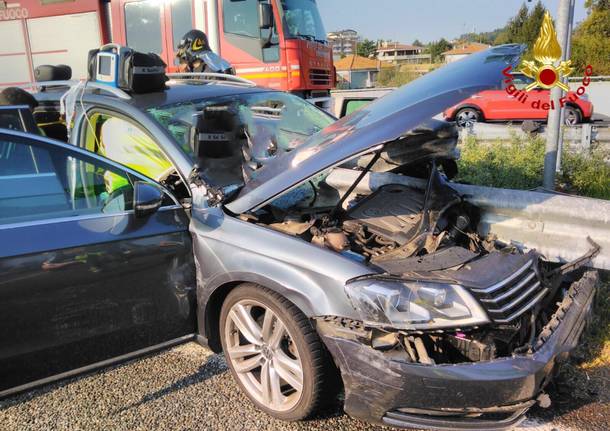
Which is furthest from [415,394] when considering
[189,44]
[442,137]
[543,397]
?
[189,44]

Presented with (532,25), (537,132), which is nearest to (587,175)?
(537,132)

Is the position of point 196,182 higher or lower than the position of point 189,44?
lower

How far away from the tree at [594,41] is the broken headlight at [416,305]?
82.5 feet

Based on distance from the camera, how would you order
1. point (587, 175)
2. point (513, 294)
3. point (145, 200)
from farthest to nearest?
point (587, 175)
point (145, 200)
point (513, 294)

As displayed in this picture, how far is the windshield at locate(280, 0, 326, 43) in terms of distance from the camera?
9.12 metres

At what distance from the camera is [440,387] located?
2.14 m

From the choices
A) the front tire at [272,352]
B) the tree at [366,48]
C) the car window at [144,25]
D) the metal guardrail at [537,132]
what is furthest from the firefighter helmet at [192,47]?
the tree at [366,48]

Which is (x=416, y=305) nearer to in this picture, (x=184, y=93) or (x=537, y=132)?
(x=184, y=93)

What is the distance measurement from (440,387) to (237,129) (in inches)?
85.6

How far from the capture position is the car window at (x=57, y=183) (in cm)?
265

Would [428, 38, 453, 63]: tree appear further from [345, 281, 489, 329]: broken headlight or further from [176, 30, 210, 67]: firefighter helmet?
[345, 281, 489, 329]: broken headlight

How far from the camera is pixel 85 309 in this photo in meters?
2.58

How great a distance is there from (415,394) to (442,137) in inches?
67.5

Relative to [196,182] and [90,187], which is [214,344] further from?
[90,187]
